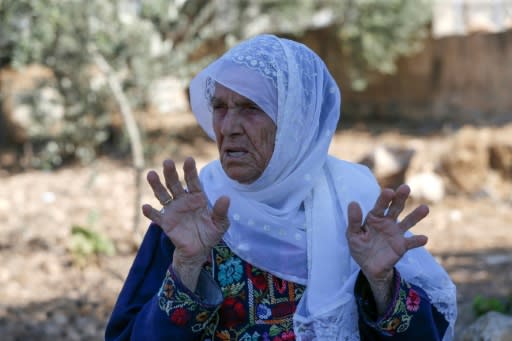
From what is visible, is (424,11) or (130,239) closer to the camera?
(130,239)

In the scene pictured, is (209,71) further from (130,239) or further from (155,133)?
(155,133)

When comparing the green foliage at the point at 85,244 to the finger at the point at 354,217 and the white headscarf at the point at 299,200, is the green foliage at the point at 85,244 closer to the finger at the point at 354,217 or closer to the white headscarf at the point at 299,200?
the white headscarf at the point at 299,200

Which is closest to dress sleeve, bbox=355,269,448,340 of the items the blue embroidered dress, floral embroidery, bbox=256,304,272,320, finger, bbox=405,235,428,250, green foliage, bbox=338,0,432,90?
the blue embroidered dress

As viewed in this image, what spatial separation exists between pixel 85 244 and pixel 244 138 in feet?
13.2

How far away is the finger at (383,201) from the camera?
6.01 feet

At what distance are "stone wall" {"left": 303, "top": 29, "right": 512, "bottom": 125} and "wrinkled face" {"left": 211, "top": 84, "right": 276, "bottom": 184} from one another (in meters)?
11.0

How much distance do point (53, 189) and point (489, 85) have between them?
790 cm

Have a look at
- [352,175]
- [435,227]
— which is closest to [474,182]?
[435,227]

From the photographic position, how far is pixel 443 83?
13.4m

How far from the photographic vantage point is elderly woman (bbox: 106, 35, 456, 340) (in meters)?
1.88

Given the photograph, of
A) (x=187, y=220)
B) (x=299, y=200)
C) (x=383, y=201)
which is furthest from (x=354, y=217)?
(x=187, y=220)

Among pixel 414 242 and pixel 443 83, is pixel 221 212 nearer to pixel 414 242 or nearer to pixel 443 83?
pixel 414 242

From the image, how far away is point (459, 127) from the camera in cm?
1266

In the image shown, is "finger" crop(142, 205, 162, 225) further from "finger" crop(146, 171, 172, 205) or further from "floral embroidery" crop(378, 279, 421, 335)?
"floral embroidery" crop(378, 279, 421, 335)
